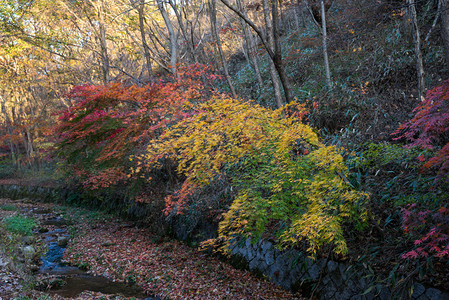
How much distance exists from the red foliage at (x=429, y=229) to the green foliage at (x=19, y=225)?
1283cm

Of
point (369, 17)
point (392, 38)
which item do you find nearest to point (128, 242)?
point (392, 38)

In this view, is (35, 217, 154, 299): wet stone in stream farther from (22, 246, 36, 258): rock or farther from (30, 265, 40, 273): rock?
(22, 246, 36, 258): rock

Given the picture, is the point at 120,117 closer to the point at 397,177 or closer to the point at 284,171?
the point at 284,171

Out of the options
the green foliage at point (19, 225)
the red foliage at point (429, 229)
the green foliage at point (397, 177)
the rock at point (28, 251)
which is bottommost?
the rock at point (28, 251)

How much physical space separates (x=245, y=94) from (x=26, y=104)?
2008 centimetres

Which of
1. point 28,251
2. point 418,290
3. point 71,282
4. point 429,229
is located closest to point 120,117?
point 28,251

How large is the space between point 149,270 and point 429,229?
6811 mm

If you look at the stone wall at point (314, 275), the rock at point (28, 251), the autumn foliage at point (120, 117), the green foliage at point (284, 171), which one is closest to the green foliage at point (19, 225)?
the rock at point (28, 251)

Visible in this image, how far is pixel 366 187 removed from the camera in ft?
18.3

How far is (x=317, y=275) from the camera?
5875mm

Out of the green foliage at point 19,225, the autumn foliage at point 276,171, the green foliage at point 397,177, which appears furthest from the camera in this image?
the green foliage at point 19,225

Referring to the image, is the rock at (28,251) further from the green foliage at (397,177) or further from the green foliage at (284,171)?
the green foliage at (397,177)

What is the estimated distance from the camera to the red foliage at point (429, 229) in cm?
375

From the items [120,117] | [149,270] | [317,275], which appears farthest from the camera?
[120,117]
